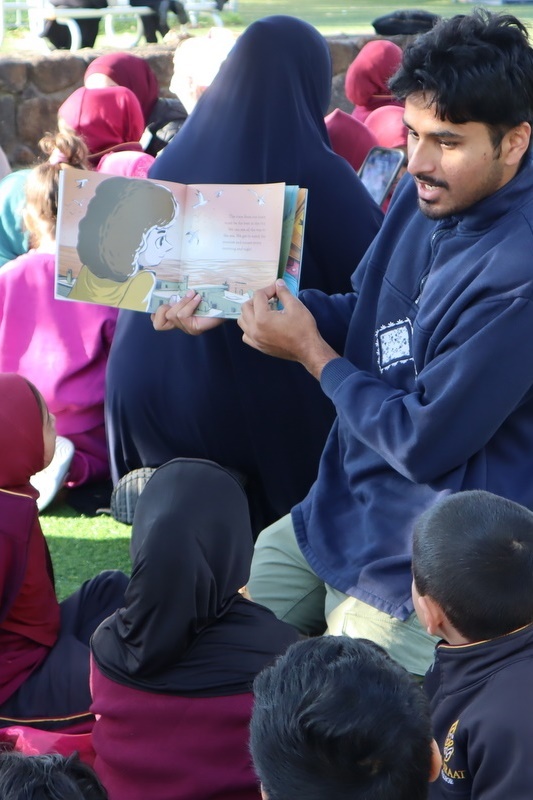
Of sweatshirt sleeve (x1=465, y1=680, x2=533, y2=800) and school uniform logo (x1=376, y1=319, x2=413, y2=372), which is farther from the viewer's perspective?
school uniform logo (x1=376, y1=319, x2=413, y2=372)

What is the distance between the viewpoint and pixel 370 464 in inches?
99.7

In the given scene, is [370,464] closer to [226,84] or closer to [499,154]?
[499,154]

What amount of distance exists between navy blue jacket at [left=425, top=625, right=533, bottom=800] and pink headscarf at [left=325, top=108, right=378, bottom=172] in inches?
152

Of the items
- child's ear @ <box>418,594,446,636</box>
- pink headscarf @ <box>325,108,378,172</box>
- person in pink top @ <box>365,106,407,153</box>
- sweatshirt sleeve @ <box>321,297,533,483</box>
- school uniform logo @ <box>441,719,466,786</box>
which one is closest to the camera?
school uniform logo @ <box>441,719,466,786</box>

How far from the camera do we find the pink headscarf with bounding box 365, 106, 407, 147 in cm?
598

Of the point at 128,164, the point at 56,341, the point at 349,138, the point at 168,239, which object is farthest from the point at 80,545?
the point at 349,138

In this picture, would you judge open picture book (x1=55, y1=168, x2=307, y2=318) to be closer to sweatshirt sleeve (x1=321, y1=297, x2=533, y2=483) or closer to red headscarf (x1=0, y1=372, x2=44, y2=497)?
red headscarf (x1=0, y1=372, x2=44, y2=497)

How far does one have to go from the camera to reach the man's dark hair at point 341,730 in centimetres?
137

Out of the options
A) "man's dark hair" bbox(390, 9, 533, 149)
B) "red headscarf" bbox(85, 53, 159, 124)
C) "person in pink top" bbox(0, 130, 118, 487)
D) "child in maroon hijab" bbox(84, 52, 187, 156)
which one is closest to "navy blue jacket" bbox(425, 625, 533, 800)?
"man's dark hair" bbox(390, 9, 533, 149)

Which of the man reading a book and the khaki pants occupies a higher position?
the man reading a book

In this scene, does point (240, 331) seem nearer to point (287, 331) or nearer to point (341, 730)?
point (287, 331)

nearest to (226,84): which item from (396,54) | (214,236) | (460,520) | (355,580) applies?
(214,236)

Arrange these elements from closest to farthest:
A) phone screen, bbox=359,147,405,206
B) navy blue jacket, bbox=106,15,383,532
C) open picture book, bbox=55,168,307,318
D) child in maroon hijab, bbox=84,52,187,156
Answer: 1. open picture book, bbox=55,168,307,318
2. navy blue jacket, bbox=106,15,383,532
3. phone screen, bbox=359,147,405,206
4. child in maroon hijab, bbox=84,52,187,156

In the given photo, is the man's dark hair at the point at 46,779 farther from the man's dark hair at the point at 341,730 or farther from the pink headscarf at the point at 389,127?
the pink headscarf at the point at 389,127
